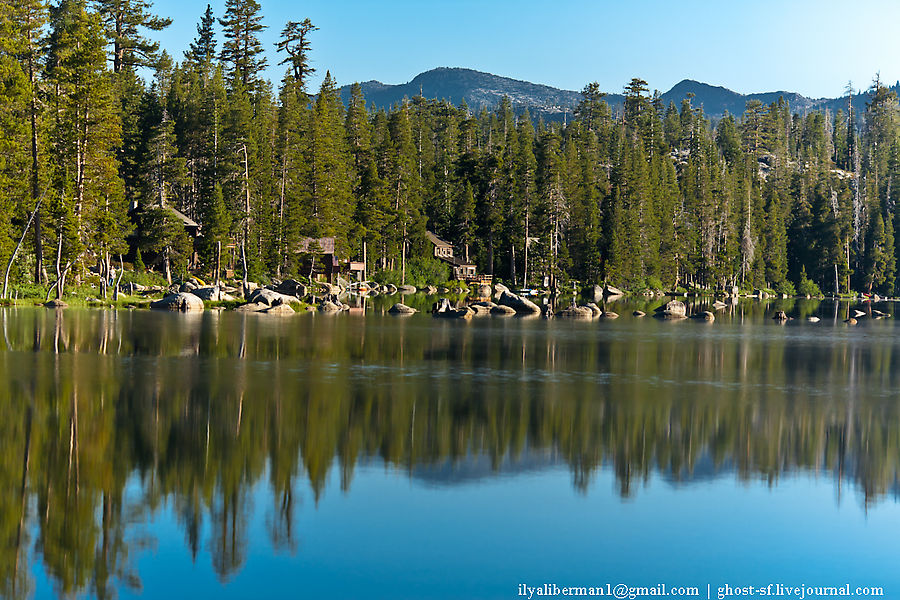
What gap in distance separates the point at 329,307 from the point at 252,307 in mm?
6668

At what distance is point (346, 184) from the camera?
8838 centimetres

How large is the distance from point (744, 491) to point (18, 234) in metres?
46.8

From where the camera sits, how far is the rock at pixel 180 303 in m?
49.6

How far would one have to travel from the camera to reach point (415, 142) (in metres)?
119

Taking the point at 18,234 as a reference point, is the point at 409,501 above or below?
below

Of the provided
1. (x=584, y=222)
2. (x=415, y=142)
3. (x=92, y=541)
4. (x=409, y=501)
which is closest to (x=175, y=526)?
(x=92, y=541)

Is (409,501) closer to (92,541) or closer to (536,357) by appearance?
(92,541)

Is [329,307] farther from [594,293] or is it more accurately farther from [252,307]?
[594,293]

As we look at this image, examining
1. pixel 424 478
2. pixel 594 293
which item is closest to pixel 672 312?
pixel 594 293

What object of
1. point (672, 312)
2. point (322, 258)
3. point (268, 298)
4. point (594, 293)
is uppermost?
point (322, 258)

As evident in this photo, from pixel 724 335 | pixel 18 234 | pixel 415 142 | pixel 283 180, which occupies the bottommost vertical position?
pixel 724 335

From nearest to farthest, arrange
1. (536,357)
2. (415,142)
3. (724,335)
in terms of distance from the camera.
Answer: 1. (536,357)
2. (724,335)
3. (415,142)

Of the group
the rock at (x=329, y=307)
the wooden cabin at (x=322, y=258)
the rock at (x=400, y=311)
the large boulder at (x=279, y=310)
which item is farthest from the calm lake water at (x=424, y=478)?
the wooden cabin at (x=322, y=258)

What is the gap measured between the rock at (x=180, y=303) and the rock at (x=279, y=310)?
12.5 ft
